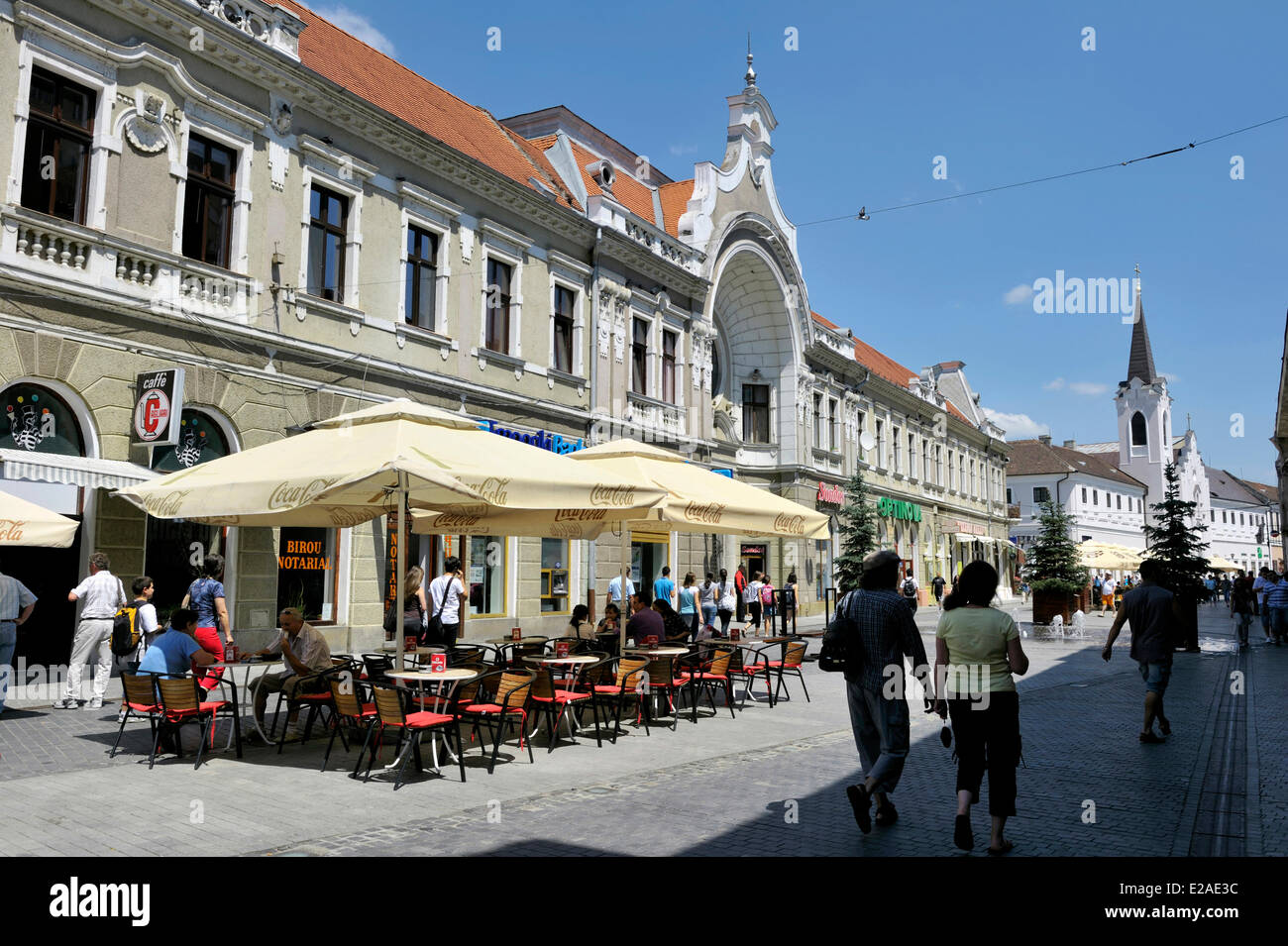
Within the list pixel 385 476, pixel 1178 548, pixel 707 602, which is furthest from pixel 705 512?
pixel 1178 548

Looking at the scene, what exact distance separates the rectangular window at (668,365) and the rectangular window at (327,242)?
1124cm

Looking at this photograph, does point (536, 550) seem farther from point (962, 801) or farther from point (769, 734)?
point (962, 801)

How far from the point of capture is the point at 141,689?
8266 millimetres

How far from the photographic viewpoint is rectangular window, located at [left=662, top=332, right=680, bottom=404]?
2691 cm

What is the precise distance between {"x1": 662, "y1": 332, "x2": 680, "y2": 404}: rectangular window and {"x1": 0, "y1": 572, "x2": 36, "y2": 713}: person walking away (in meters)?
18.4

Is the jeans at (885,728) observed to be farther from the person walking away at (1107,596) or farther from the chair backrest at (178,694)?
the person walking away at (1107,596)

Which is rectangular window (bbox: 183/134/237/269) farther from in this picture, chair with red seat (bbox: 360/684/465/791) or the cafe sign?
chair with red seat (bbox: 360/684/465/791)

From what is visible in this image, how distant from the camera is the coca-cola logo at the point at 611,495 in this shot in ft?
31.5

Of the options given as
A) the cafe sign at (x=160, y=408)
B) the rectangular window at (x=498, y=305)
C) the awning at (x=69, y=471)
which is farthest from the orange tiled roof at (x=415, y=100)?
the awning at (x=69, y=471)

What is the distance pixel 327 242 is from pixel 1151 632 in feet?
46.7

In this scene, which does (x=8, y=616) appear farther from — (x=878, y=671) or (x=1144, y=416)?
(x=1144, y=416)
